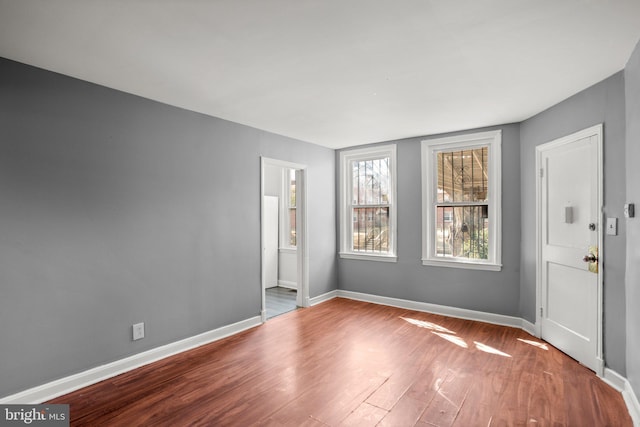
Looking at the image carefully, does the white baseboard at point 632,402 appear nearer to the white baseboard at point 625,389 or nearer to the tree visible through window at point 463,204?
the white baseboard at point 625,389

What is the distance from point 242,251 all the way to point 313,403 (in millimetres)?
2065

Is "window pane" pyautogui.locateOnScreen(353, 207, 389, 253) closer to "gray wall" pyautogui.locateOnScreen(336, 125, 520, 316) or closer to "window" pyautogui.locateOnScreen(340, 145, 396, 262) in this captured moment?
"window" pyautogui.locateOnScreen(340, 145, 396, 262)

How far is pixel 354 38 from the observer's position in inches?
82.4

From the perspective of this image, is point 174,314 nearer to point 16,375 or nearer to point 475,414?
point 16,375

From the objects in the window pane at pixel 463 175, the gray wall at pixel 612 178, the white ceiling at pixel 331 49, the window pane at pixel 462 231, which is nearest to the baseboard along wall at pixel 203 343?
the gray wall at pixel 612 178

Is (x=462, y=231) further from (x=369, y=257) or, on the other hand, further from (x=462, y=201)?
(x=369, y=257)

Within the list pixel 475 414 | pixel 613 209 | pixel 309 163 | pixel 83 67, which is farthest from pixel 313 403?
pixel 309 163

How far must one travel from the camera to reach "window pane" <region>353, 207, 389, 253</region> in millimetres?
5238

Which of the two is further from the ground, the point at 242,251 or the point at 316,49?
the point at 316,49

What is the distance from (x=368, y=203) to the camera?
5.41 metres

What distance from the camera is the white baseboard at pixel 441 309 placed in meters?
4.14

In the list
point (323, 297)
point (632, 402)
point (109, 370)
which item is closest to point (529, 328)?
point (632, 402)

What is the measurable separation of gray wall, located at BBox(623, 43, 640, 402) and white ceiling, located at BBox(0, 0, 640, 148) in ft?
0.63

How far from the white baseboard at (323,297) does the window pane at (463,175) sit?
2.24m
